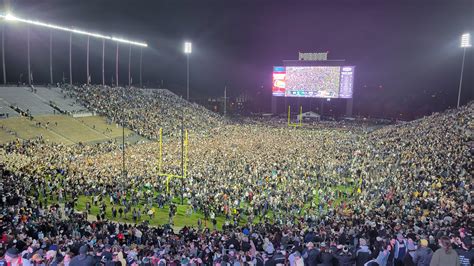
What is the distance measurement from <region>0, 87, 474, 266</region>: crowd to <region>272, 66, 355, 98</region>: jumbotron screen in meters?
38.3

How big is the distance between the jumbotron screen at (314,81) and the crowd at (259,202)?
3833 cm

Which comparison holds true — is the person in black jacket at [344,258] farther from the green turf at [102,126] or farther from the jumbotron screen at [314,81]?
the jumbotron screen at [314,81]

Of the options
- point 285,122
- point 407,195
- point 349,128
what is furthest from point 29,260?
point 285,122

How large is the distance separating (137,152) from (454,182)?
1072 inches

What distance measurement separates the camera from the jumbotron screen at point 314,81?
247ft

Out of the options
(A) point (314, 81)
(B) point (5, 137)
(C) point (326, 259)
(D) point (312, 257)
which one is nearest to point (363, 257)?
(C) point (326, 259)

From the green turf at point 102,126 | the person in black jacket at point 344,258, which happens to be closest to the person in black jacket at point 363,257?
the person in black jacket at point 344,258

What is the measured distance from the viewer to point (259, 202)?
805 inches

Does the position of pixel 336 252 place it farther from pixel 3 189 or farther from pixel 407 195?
pixel 3 189

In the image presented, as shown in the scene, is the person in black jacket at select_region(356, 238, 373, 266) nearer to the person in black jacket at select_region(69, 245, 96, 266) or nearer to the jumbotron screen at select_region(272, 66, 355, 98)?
the person in black jacket at select_region(69, 245, 96, 266)

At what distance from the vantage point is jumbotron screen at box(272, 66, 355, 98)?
75375 millimetres

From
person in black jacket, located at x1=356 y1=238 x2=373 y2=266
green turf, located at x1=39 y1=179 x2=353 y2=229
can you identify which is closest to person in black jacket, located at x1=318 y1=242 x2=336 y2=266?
person in black jacket, located at x1=356 y1=238 x2=373 y2=266

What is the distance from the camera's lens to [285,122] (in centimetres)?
7725

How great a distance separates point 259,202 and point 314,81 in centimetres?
6090
